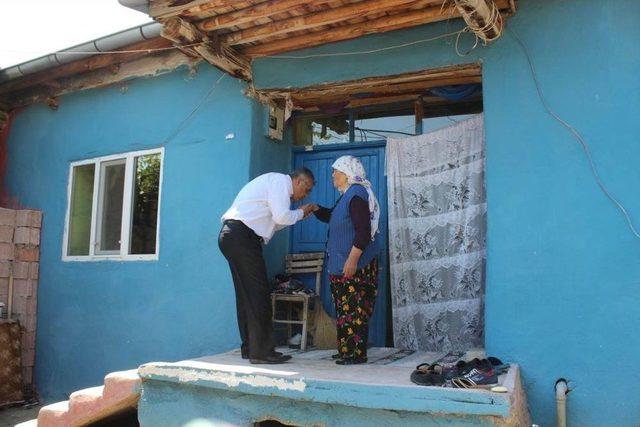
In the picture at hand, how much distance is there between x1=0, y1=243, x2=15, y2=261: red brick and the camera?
684cm

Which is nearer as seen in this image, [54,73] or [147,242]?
[147,242]

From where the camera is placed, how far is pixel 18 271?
691 centimetres

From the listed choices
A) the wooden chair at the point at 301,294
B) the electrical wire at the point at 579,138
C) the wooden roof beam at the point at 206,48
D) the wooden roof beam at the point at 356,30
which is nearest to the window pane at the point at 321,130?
the wooden roof beam at the point at 206,48

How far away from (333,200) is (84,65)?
324 centimetres

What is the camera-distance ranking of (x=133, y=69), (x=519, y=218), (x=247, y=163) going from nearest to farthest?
(x=519, y=218) → (x=247, y=163) → (x=133, y=69)

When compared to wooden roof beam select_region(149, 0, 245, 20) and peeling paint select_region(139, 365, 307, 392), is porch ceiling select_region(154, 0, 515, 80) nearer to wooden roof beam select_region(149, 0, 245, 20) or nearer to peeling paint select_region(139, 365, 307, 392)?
wooden roof beam select_region(149, 0, 245, 20)

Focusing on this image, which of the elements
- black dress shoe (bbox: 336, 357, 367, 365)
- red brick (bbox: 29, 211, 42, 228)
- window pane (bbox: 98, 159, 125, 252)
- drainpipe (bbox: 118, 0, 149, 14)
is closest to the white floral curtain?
black dress shoe (bbox: 336, 357, 367, 365)

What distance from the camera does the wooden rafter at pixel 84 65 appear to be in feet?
19.4

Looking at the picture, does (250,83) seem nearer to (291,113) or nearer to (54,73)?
(291,113)

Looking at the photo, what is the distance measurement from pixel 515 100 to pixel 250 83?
250 cm

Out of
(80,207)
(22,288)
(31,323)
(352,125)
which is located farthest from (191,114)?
(31,323)

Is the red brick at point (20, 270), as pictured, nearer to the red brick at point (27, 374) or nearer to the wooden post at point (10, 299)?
the wooden post at point (10, 299)

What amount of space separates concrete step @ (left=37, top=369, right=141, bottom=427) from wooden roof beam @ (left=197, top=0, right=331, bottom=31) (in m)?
2.78

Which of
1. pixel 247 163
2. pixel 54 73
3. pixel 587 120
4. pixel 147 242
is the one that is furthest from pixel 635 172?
pixel 54 73
